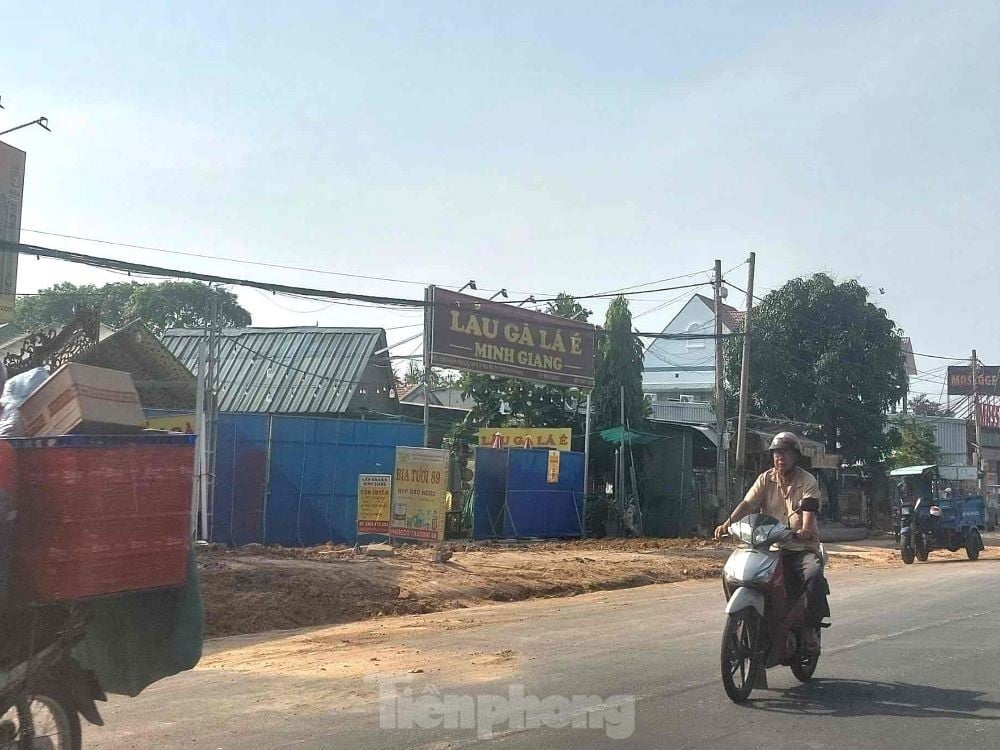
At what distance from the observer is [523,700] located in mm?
6793

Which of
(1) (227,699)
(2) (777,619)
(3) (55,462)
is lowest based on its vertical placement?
(1) (227,699)

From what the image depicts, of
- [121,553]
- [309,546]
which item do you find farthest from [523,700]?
[309,546]

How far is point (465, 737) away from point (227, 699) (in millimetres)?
2018

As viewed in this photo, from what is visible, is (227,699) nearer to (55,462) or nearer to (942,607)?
(55,462)

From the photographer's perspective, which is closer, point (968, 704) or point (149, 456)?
point (149, 456)

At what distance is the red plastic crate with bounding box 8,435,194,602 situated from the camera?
4098 millimetres

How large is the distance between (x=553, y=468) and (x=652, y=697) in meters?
16.4

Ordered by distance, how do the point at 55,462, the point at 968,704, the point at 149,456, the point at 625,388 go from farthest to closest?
the point at 625,388 < the point at 968,704 < the point at 149,456 < the point at 55,462

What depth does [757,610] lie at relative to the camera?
22.0 ft

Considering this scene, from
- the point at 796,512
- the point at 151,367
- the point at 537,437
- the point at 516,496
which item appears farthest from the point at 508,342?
the point at 796,512

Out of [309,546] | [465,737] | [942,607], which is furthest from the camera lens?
[309,546]

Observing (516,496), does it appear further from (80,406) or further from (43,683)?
(80,406)

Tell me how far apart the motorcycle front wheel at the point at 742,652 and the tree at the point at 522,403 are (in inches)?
865

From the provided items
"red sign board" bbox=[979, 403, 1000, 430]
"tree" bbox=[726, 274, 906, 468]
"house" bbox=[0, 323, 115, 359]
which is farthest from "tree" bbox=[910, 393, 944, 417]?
"house" bbox=[0, 323, 115, 359]
